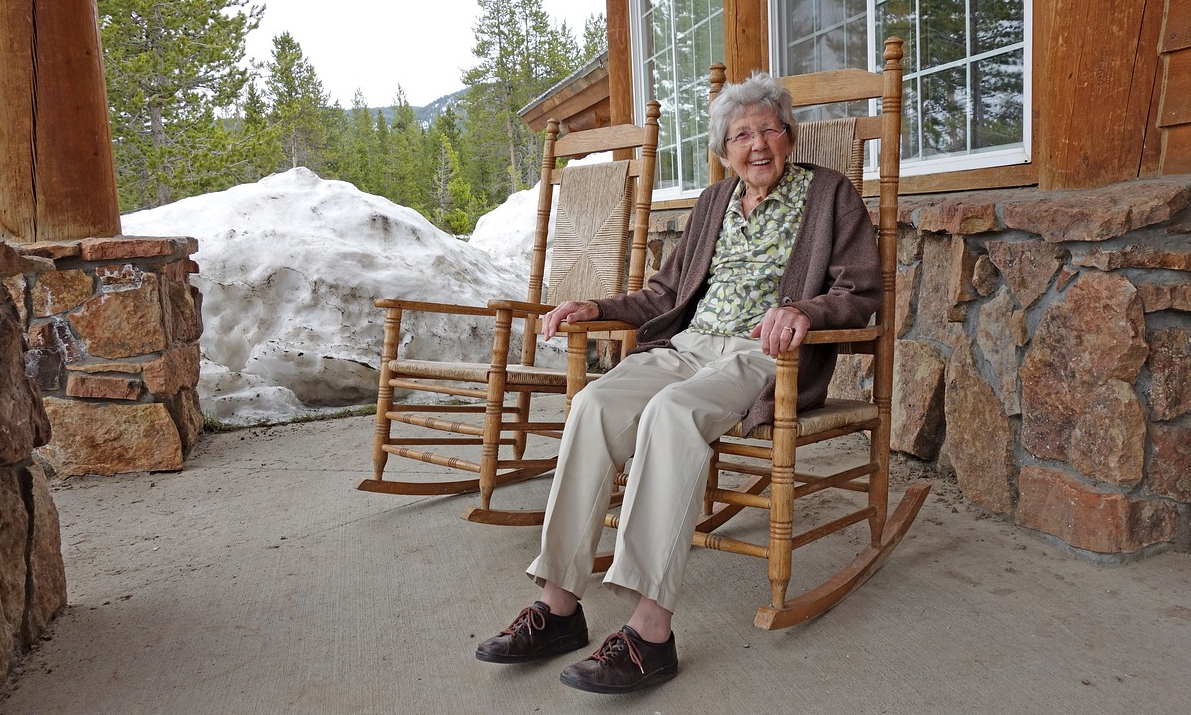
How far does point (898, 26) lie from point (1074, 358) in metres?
1.58

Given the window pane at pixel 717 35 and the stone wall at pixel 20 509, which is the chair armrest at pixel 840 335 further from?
the window pane at pixel 717 35

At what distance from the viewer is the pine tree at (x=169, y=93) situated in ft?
56.0

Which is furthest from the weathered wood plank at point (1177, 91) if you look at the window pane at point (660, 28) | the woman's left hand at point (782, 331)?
the window pane at point (660, 28)

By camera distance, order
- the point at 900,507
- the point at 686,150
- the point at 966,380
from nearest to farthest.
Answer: the point at 900,507, the point at 966,380, the point at 686,150

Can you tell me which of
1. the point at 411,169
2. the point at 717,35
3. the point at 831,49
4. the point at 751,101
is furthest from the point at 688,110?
the point at 411,169

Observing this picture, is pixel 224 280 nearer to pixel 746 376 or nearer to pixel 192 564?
pixel 192 564

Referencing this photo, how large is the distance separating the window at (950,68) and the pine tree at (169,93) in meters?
16.6

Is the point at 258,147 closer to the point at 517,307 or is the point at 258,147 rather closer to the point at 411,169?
the point at 411,169

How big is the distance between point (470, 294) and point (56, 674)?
12.6 ft

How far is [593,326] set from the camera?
7.25 feet

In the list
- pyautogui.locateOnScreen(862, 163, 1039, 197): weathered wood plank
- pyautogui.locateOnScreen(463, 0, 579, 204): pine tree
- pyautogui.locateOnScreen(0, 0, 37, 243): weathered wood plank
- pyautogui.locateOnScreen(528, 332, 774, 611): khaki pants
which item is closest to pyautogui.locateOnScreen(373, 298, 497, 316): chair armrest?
pyautogui.locateOnScreen(528, 332, 774, 611): khaki pants

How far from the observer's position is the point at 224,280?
16.4 feet

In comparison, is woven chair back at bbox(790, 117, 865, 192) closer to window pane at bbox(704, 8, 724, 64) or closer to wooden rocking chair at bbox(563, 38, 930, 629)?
wooden rocking chair at bbox(563, 38, 930, 629)

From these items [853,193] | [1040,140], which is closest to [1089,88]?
[1040,140]
